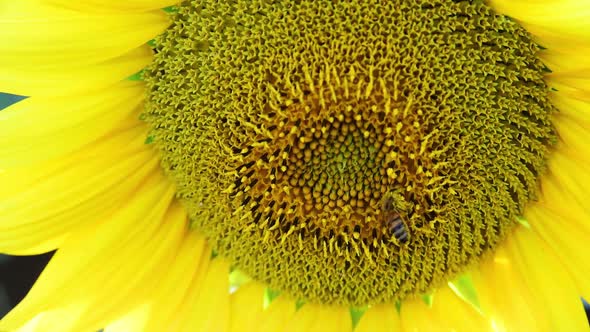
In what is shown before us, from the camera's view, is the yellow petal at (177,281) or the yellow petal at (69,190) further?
the yellow petal at (177,281)

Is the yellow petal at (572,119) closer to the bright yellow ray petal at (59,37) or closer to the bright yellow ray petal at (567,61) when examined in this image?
the bright yellow ray petal at (567,61)

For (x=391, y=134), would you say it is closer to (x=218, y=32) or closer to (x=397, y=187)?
(x=397, y=187)

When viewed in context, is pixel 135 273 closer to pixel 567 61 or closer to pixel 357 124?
pixel 357 124

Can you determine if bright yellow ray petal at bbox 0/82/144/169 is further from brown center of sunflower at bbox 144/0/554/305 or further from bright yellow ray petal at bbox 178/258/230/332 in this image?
bright yellow ray petal at bbox 178/258/230/332

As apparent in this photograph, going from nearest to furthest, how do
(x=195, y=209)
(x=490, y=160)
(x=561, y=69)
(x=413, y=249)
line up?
(x=561, y=69), (x=490, y=160), (x=413, y=249), (x=195, y=209)

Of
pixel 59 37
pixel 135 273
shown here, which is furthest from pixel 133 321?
pixel 59 37

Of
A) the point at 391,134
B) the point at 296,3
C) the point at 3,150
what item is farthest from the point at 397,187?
the point at 3,150

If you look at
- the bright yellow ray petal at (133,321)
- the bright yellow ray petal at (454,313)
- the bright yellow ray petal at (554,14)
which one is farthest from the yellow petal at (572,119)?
the bright yellow ray petal at (133,321)
